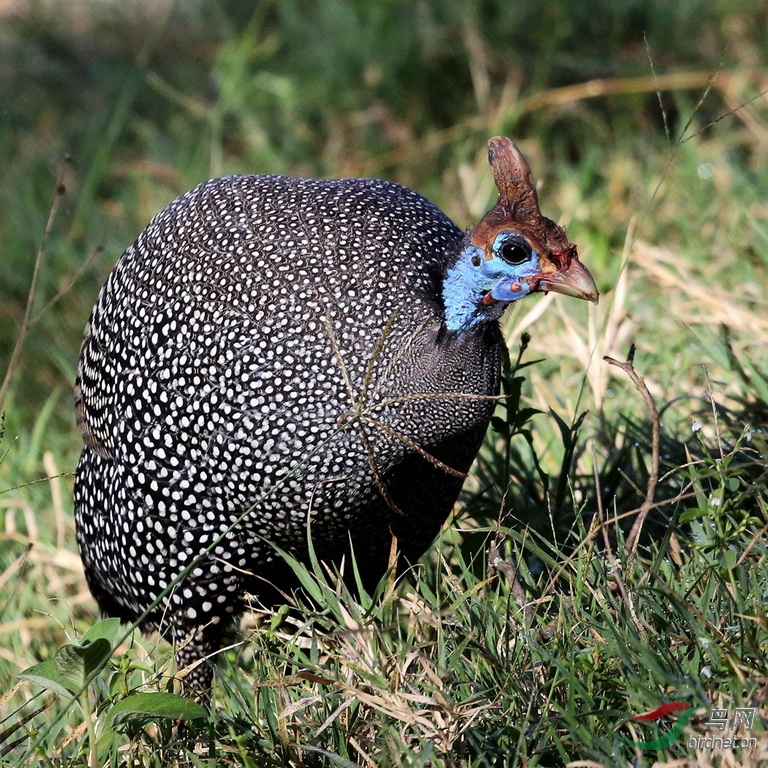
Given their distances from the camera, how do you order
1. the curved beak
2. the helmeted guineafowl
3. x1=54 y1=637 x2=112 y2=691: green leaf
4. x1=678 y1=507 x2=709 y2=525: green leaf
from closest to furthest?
x1=54 y1=637 x2=112 y2=691: green leaf → x1=678 y1=507 x2=709 y2=525: green leaf → the curved beak → the helmeted guineafowl

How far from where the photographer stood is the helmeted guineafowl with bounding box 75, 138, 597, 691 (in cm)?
268

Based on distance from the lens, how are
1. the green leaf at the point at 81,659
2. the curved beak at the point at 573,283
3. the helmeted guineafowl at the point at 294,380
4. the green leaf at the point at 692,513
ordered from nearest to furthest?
the green leaf at the point at 81,659 < the green leaf at the point at 692,513 < the curved beak at the point at 573,283 < the helmeted guineafowl at the point at 294,380

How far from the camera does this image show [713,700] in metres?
2.09

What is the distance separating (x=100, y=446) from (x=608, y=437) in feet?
4.70

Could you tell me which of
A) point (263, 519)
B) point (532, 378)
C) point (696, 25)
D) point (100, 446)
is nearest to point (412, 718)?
point (263, 519)

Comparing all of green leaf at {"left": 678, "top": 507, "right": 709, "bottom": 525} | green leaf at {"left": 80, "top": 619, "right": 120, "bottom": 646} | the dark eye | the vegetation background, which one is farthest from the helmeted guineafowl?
green leaf at {"left": 678, "top": 507, "right": 709, "bottom": 525}

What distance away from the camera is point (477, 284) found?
8.78ft

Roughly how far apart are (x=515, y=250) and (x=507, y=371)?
17.7 inches

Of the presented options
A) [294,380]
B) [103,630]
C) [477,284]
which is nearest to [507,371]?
[477,284]

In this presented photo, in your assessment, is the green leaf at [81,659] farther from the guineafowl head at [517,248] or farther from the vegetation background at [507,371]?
the guineafowl head at [517,248]

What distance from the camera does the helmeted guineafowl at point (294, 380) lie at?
8.80 feet

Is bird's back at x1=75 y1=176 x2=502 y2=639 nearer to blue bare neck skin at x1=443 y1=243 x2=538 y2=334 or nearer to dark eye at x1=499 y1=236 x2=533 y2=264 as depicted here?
blue bare neck skin at x1=443 y1=243 x2=538 y2=334

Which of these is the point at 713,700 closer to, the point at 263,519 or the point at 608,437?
the point at 263,519

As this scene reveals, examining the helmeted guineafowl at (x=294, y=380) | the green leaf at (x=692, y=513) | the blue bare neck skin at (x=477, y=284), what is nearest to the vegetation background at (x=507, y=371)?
the green leaf at (x=692, y=513)
